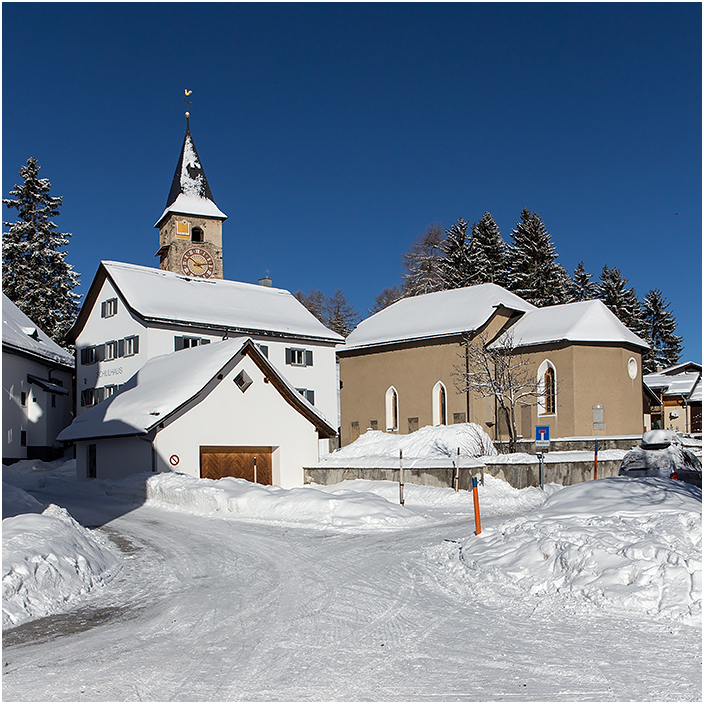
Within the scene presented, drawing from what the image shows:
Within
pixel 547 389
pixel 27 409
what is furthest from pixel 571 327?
pixel 27 409

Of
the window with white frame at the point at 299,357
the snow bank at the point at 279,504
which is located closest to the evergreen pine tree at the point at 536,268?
the window with white frame at the point at 299,357

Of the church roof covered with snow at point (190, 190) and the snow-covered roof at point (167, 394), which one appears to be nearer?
the snow-covered roof at point (167, 394)

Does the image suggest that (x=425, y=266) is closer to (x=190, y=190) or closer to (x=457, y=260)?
(x=457, y=260)

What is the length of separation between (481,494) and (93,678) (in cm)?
1904

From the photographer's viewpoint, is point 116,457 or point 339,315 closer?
point 116,457

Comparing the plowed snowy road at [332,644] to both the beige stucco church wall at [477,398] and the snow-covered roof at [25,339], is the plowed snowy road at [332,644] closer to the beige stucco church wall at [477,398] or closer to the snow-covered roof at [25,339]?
the snow-covered roof at [25,339]

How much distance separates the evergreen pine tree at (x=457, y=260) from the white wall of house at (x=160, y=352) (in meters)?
25.3

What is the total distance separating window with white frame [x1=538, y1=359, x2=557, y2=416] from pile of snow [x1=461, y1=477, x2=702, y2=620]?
27.0 m

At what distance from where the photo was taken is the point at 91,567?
34.3 ft

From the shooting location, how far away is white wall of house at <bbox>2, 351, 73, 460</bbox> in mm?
35438

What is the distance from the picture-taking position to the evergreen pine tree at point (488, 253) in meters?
69.2

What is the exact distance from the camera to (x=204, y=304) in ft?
146

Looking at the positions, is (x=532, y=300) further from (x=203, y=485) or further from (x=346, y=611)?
(x=346, y=611)

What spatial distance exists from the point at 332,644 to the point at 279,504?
454 inches
